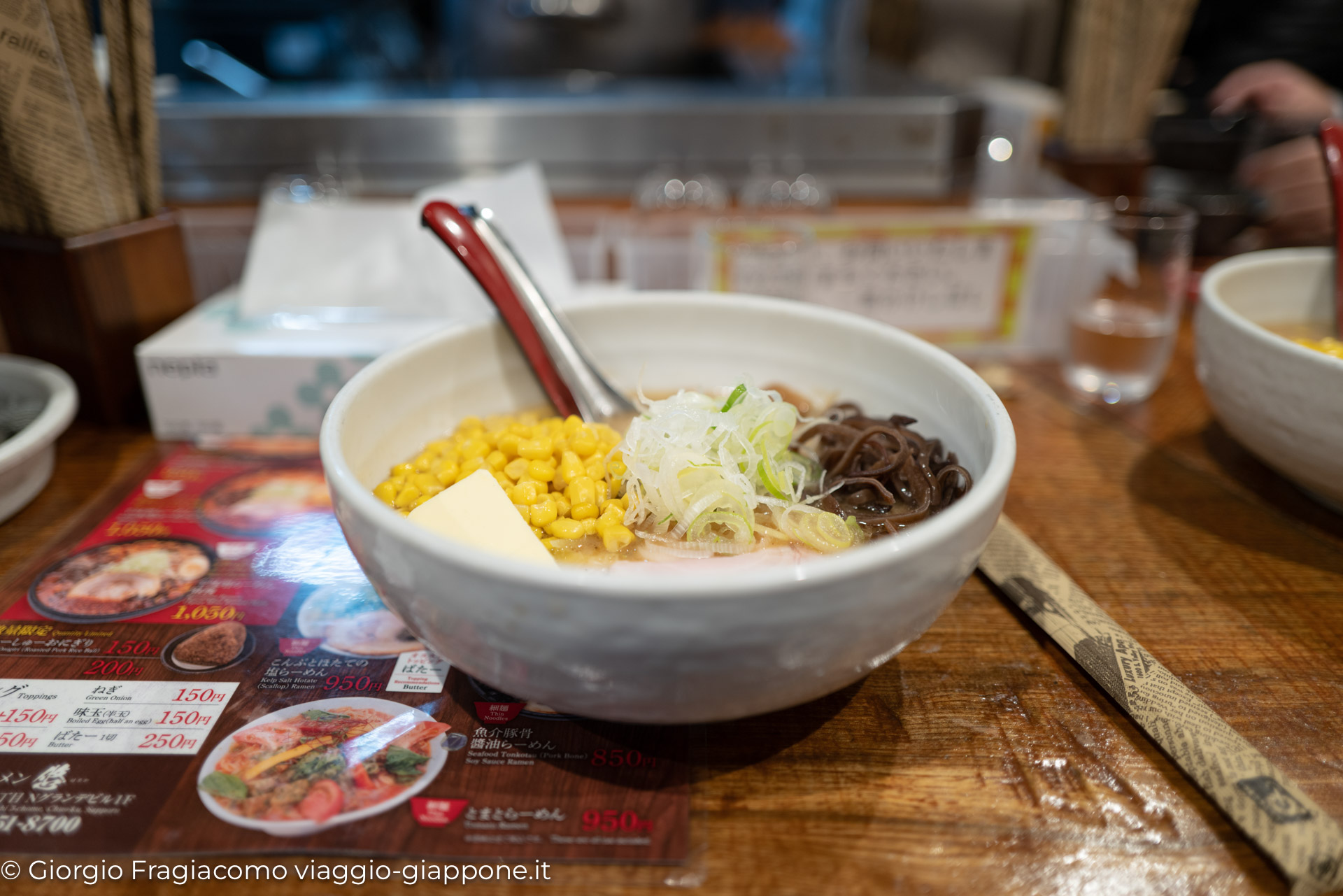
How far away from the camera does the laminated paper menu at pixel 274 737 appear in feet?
2.55

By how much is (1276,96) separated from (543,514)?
11.1 ft

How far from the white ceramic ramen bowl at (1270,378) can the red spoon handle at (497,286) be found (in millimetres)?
1091

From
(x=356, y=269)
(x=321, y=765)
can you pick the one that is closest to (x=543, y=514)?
(x=321, y=765)

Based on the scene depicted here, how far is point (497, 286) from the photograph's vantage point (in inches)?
51.2

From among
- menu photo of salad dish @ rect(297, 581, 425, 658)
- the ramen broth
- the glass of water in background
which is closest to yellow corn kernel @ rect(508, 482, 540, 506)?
the ramen broth

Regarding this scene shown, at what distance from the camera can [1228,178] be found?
2617 mm

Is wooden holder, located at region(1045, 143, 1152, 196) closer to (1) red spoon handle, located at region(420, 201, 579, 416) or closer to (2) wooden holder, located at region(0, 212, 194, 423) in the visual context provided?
(1) red spoon handle, located at region(420, 201, 579, 416)

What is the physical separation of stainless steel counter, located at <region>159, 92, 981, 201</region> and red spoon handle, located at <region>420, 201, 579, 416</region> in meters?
1.57

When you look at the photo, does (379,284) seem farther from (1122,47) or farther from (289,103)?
(1122,47)

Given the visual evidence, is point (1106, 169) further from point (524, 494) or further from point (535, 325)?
point (524, 494)

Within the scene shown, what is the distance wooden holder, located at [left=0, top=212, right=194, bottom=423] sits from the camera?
1.49 metres

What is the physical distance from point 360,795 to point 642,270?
141 centimetres

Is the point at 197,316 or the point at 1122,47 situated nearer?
the point at 197,316

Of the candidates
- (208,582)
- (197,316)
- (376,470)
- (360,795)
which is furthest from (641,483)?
(197,316)
